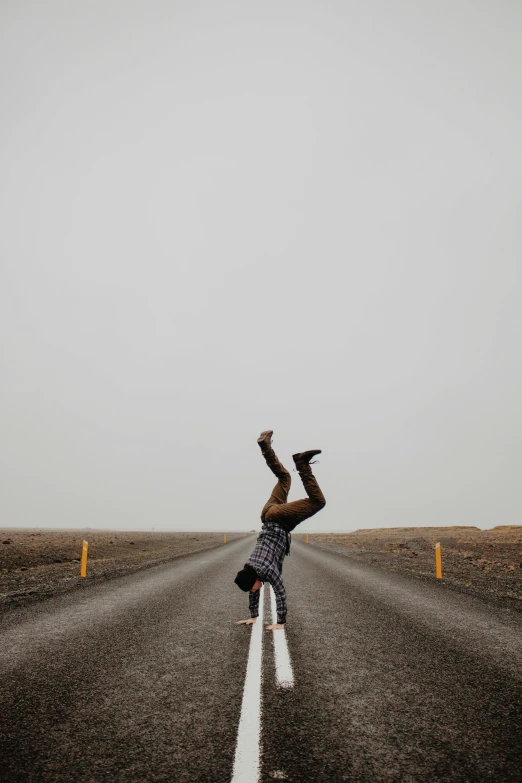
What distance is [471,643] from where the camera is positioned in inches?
228

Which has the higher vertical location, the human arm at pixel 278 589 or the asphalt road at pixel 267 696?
the human arm at pixel 278 589

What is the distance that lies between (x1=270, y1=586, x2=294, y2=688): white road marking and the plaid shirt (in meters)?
0.33

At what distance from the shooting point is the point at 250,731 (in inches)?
129

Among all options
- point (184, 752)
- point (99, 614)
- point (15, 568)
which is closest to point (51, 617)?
point (99, 614)

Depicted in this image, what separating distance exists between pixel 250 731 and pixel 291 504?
326 centimetres

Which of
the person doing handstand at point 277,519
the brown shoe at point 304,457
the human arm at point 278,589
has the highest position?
the brown shoe at point 304,457

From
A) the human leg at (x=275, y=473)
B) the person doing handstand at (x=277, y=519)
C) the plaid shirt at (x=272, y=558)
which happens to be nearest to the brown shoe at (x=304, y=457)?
the person doing handstand at (x=277, y=519)

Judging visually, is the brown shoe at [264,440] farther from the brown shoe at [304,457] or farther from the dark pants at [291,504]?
the brown shoe at [304,457]

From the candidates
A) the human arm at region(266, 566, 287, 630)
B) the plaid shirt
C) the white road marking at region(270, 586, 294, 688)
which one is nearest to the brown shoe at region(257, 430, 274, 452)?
the plaid shirt

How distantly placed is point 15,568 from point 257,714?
1708 cm

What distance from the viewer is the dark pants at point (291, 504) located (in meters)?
6.27

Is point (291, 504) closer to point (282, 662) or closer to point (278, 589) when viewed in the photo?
point (278, 589)

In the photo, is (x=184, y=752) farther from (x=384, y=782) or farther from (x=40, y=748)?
(x=384, y=782)

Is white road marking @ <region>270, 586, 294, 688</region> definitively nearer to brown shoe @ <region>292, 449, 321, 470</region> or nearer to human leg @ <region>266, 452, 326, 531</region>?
human leg @ <region>266, 452, 326, 531</region>
